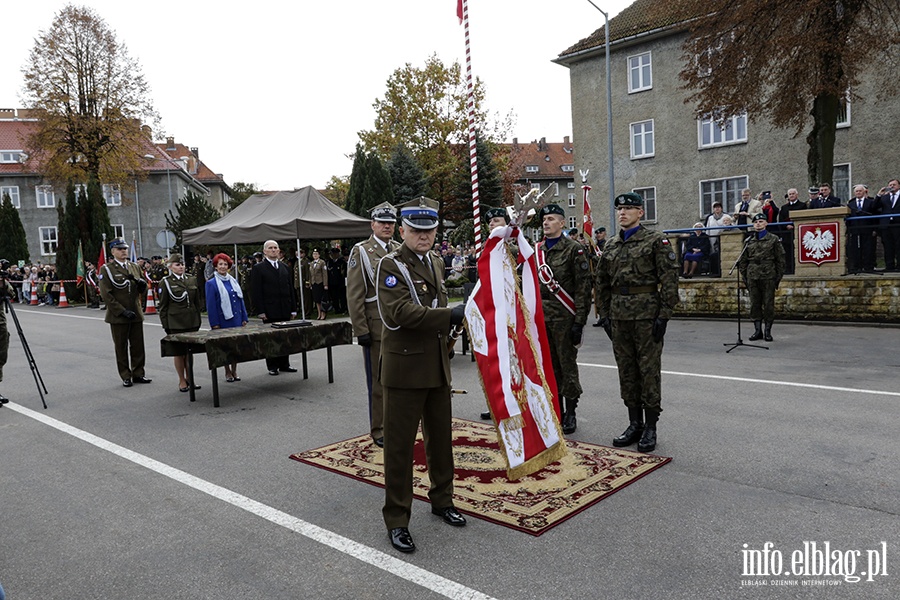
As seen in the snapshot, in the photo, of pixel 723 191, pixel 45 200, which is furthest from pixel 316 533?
pixel 45 200

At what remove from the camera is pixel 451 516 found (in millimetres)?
4348

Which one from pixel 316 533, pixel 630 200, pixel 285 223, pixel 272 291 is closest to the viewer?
pixel 316 533

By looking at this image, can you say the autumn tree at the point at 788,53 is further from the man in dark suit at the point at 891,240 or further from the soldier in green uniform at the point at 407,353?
the soldier in green uniform at the point at 407,353

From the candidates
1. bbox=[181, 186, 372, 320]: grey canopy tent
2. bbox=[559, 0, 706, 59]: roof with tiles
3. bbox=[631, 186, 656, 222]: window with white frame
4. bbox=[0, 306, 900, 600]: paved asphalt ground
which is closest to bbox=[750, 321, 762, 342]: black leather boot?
bbox=[0, 306, 900, 600]: paved asphalt ground

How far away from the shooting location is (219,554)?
4059 millimetres

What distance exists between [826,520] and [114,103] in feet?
137

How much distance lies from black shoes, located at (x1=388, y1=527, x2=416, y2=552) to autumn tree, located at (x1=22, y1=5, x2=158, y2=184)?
37.9 meters

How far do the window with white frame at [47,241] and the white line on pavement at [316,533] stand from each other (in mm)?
56956

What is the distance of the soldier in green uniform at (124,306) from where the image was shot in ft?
32.2

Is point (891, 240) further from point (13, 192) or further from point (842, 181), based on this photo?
point (13, 192)

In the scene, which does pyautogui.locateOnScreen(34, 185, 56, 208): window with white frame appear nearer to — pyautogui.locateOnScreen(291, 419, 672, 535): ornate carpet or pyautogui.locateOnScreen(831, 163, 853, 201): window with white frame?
pyautogui.locateOnScreen(831, 163, 853, 201): window with white frame

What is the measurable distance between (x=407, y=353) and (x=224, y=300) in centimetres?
664

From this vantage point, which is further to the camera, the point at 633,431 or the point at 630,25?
the point at 630,25

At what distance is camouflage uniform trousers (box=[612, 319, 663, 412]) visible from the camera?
577cm
